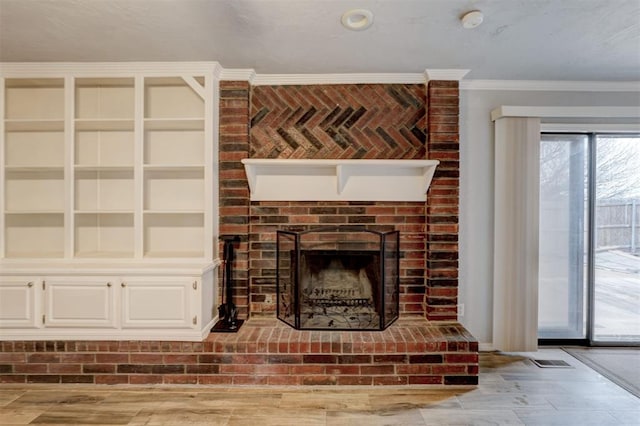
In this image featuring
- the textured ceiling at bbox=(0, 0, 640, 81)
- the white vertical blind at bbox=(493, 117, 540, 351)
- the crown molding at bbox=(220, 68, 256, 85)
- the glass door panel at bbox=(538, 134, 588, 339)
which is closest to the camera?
the textured ceiling at bbox=(0, 0, 640, 81)

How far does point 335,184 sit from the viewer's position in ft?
8.89

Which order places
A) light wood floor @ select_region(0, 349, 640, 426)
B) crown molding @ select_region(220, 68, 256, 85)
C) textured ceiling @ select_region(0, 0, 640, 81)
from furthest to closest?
1. crown molding @ select_region(220, 68, 256, 85)
2. light wood floor @ select_region(0, 349, 640, 426)
3. textured ceiling @ select_region(0, 0, 640, 81)

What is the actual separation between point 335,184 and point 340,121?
0.53 meters

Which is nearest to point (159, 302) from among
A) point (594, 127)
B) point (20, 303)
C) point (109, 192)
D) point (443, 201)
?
point (20, 303)

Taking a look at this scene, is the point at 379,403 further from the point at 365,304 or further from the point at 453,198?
the point at 453,198

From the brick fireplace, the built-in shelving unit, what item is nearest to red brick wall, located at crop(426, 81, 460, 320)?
the brick fireplace

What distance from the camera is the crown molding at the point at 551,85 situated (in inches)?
109

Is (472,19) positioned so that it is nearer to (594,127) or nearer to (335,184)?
(335,184)

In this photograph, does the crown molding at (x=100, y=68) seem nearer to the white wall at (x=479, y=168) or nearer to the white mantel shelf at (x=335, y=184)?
the white mantel shelf at (x=335, y=184)

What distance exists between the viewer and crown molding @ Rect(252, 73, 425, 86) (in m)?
2.67

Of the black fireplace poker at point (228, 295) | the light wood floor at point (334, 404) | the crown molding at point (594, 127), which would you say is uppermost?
the crown molding at point (594, 127)

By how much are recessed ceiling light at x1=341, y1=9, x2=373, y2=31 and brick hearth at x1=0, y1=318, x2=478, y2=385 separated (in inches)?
80.4

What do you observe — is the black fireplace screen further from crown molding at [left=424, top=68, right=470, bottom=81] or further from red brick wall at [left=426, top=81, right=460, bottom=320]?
crown molding at [left=424, top=68, right=470, bottom=81]

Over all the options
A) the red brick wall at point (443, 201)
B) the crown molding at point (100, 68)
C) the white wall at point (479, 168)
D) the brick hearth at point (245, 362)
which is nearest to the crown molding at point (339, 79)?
the red brick wall at point (443, 201)
